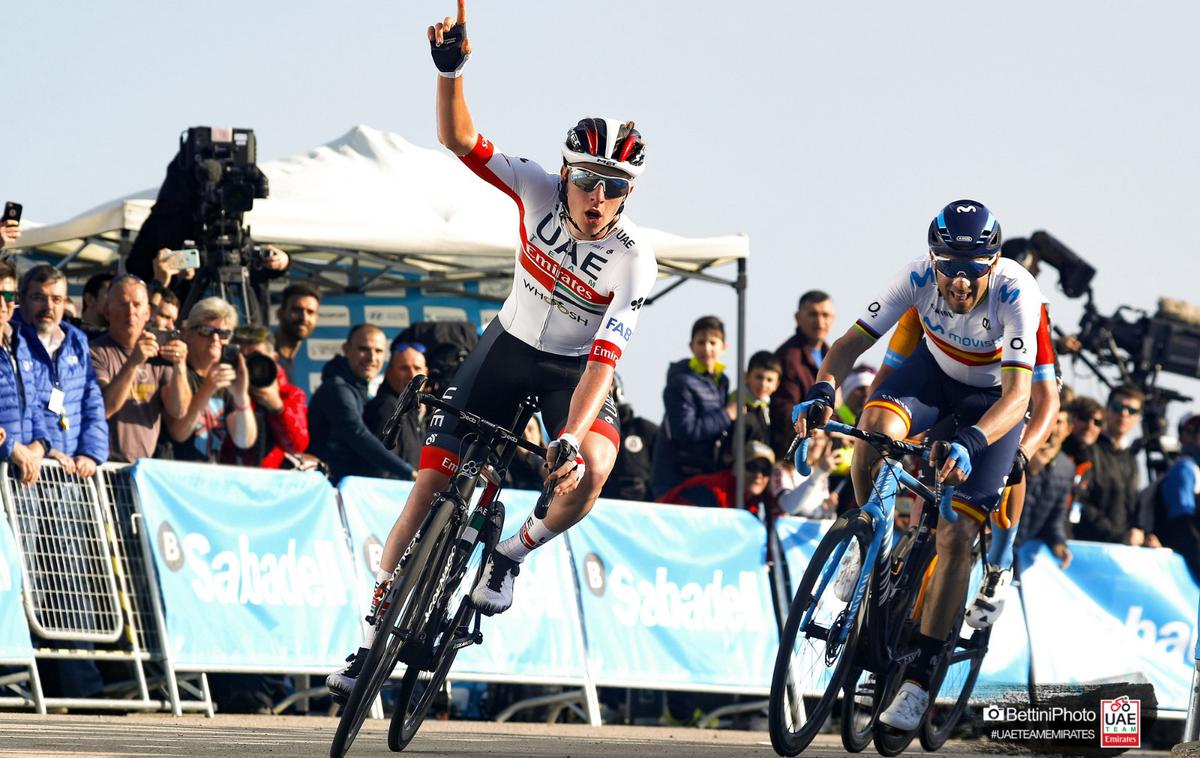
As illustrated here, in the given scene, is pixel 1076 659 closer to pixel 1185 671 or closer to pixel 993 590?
pixel 1185 671

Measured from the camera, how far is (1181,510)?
1566cm

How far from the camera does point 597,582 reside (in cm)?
1267

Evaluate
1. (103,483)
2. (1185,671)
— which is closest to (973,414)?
(103,483)

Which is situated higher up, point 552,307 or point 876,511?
point 552,307

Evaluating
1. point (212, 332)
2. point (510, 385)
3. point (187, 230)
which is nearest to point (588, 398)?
point (510, 385)

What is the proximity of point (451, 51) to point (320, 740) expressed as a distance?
336 cm

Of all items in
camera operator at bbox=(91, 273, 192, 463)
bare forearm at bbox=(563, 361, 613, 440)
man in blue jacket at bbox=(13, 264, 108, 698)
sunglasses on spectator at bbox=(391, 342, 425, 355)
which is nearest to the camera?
bare forearm at bbox=(563, 361, 613, 440)

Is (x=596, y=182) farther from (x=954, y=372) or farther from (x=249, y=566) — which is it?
(x=249, y=566)

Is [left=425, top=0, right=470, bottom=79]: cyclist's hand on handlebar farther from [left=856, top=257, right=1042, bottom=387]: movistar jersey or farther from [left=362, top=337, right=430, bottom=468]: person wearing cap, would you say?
[left=362, top=337, right=430, bottom=468]: person wearing cap

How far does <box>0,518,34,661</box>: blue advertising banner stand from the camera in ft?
33.0

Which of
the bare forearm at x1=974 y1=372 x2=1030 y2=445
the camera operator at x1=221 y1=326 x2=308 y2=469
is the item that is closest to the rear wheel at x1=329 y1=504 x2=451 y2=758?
the bare forearm at x1=974 y1=372 x2=1030 y2=445

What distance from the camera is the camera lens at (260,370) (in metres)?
11.7

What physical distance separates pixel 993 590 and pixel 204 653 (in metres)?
4.52

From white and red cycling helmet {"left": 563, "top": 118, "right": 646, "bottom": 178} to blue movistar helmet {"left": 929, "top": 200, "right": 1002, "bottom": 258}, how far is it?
5.22 feet
